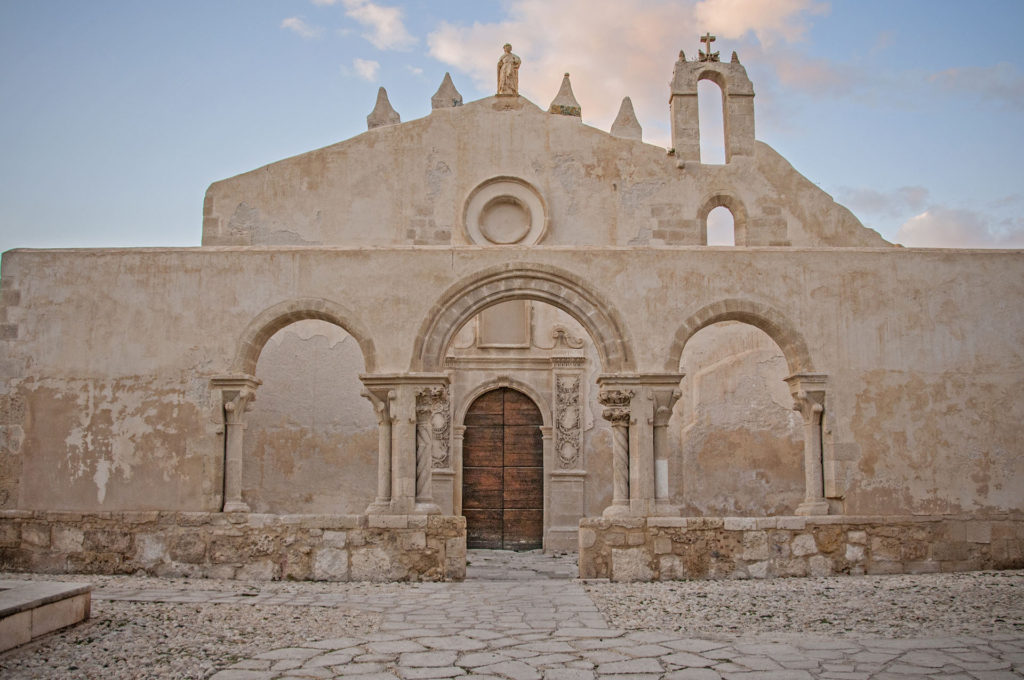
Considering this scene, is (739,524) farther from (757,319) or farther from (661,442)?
(757,319)

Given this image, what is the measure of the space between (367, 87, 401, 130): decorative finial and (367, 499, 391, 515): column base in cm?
1144

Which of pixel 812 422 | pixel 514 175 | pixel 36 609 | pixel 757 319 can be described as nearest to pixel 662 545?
pixel 812 422

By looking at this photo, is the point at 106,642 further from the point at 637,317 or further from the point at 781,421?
the point at 781,421

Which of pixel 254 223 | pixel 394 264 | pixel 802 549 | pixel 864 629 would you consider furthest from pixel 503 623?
pixel 254 223

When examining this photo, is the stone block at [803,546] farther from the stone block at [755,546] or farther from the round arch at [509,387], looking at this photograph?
the round arch at [509,387]

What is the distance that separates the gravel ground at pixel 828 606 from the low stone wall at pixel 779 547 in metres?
0.29

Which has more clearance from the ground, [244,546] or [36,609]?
[244,546]

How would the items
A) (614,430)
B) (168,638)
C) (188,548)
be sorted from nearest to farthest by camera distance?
1. (168,638)
2. (188,548)
3. (614,430)

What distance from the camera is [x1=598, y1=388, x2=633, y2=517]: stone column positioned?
389 inches

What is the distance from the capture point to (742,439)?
1430cm

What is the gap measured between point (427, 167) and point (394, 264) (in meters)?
4.95

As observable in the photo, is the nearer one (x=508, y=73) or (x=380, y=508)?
(x=380, y=508)

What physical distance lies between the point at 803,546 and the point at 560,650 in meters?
4.39

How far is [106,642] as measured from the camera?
6.25 m
